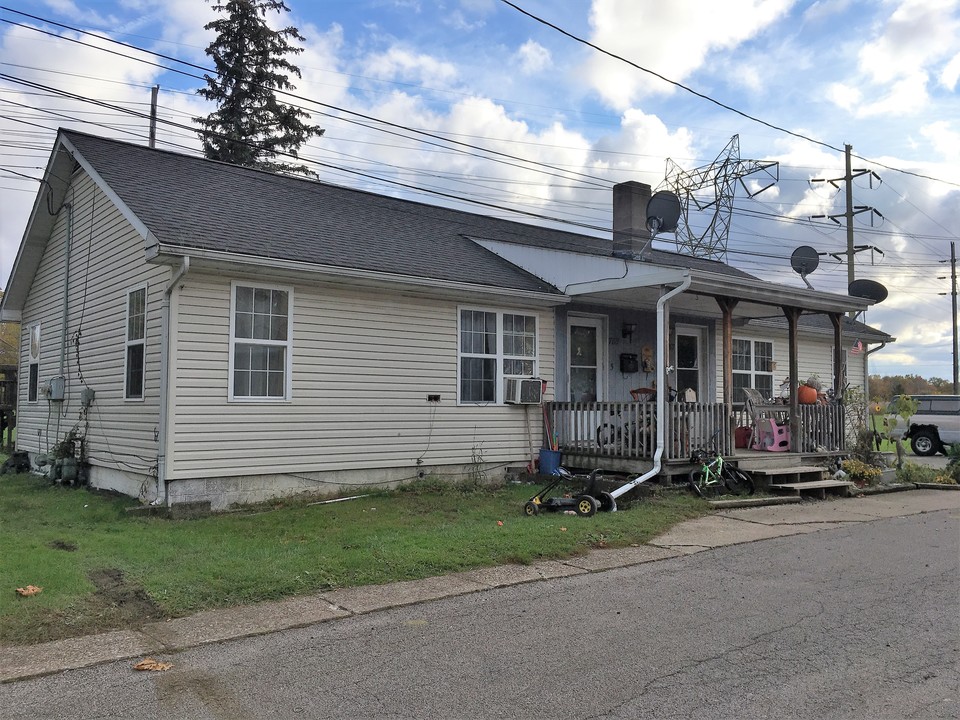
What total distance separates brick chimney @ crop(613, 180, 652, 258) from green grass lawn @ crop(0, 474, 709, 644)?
7.41m

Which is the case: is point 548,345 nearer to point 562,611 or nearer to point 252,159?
point 562,611

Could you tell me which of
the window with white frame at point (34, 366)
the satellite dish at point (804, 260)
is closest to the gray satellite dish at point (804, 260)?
the satellite dish at point (804, 260)

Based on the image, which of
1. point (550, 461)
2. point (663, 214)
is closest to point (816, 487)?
point (550, 461)

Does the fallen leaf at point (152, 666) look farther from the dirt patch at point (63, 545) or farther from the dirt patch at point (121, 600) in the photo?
the dirt patch at point (63, 545)

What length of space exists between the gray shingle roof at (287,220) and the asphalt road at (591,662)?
5557mm

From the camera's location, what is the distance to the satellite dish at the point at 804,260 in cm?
1588

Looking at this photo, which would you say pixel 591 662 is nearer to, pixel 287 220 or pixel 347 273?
pixel 347 273

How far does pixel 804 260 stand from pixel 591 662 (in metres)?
13.7

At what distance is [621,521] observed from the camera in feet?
27.8

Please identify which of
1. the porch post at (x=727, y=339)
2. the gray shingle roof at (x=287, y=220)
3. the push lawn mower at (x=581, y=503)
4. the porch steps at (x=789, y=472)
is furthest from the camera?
the porch steps at (x=789, y=472)

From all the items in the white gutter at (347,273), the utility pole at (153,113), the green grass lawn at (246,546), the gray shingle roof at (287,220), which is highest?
the utility pole at (153,113)

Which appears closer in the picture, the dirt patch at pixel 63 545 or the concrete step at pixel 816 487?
the dirt patch at pixel 63 545

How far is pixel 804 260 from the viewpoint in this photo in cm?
1594

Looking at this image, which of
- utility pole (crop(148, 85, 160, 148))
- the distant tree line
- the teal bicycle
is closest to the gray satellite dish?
the teal bicycle
